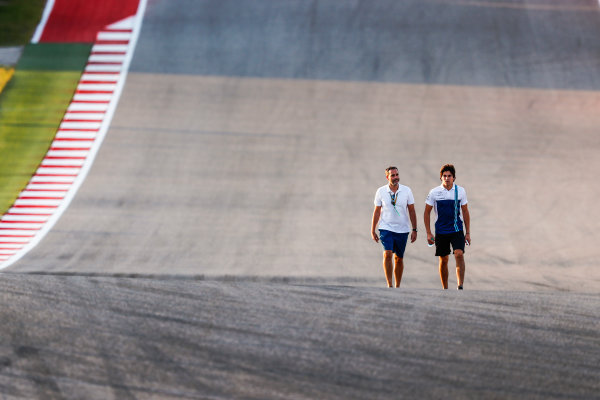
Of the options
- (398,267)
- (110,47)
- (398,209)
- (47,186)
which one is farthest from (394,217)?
(110,47)

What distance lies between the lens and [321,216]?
1138cm

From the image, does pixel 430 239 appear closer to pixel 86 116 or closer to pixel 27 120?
pixel 86 116

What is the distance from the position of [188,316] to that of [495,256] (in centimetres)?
585

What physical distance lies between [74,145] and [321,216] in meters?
5.21

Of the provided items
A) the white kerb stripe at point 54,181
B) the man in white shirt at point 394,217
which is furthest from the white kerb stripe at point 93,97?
the man in white shirt at point 394,217

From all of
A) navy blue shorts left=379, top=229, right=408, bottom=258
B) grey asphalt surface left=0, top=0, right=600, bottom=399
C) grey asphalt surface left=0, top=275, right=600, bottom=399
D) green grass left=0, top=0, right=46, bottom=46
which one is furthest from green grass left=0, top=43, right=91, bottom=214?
grey asphalt surface left=0, top=275, right=600, bottom=399

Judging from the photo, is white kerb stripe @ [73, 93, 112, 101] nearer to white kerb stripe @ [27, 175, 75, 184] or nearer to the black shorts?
white kerb stripe @ [27, 175, 75, 184]

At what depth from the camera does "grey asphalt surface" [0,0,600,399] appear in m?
5.26

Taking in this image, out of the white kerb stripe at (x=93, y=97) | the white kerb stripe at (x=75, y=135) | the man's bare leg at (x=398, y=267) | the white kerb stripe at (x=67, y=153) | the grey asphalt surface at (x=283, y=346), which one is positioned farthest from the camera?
the white kerb stripe at (x=93, y=97)

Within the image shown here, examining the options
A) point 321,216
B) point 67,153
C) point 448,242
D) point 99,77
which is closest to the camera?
point 448,242

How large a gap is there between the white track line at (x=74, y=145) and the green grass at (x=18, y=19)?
0.27 meters

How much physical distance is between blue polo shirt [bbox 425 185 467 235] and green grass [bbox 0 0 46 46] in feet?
40.3

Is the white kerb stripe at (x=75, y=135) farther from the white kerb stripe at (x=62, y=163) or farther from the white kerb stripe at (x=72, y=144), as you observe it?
the white kerb stripe at (x=62, y=163)

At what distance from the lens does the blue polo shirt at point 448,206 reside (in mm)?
8062
